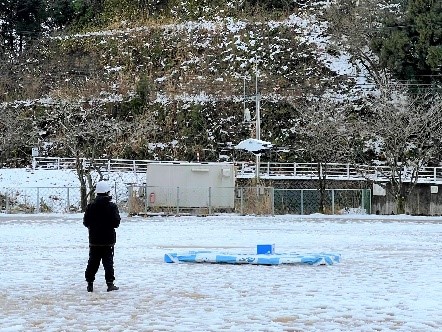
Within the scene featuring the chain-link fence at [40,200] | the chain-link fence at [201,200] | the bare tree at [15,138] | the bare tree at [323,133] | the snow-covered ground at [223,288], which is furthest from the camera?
the bare tree at [15,138]

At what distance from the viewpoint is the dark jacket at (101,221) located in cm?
1041

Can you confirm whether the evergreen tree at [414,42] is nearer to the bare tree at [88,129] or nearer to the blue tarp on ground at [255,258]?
the bare tree at [88,129]

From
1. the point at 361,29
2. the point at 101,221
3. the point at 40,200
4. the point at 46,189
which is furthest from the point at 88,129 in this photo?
the point at 101,221

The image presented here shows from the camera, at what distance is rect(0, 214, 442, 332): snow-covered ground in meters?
7.91

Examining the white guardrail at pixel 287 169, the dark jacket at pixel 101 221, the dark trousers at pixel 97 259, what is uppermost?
the white guardrail at pixel 287 169

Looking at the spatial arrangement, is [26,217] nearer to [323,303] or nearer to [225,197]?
[225,197]

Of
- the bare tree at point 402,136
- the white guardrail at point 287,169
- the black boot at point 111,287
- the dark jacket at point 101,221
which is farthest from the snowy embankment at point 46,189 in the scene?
the black boot at point 111,287

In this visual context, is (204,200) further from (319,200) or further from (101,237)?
(101,237)

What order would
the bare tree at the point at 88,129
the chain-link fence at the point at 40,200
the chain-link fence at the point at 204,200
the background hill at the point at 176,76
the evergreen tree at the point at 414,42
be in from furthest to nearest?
the background hill at the point at 176,76 < the evergreen tree at the point at 414,42 < the bare tree at the point at 88,129 < the chain-link fence at the point at 40,200 < the chain-link fence at the point at 204,200

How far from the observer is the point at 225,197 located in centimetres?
3306

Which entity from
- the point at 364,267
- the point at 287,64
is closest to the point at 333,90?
the point at 287,64

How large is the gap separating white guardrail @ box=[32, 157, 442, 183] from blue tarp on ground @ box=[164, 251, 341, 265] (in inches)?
975

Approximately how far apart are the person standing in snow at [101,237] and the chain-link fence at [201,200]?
70.8 ft

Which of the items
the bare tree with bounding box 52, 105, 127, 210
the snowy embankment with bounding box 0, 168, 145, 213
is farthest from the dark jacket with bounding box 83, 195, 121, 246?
the bare tree with bounding box 52, 105, 127, 210
